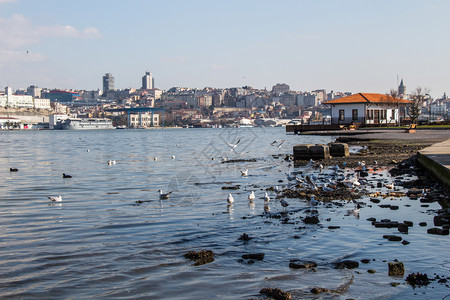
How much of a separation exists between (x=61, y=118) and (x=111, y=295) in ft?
603

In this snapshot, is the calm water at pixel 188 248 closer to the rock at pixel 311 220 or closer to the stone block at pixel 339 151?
the rock at pixel 311 220

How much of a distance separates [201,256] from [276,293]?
6.03 feet

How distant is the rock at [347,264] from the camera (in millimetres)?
6344

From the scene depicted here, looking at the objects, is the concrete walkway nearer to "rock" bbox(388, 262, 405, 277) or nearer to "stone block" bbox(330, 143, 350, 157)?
"rock" bbox(388, 262, 405, 277)

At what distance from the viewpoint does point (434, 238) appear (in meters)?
7.38

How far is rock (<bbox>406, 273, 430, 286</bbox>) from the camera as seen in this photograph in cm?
560

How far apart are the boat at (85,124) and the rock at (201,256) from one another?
163819 mm

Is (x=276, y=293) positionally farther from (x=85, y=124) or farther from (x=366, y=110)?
(x=85, y=124)

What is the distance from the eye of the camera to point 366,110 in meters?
54.0

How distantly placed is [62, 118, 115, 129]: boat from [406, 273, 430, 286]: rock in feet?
544

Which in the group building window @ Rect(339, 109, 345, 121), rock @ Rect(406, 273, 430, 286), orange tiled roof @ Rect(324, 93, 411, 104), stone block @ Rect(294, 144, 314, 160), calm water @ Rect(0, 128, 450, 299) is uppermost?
orange tiled roof @ Rect(324, 93, 411, 104)

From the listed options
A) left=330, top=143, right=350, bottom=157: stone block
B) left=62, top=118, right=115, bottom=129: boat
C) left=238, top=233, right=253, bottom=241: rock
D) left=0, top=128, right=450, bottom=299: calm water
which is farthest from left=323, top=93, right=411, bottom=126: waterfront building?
left=62, top=118, right=115, bottom=129: boat

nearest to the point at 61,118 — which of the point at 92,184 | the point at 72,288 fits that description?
the point at 92,184

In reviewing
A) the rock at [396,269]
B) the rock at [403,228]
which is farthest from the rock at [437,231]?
the rock at [396,269]
